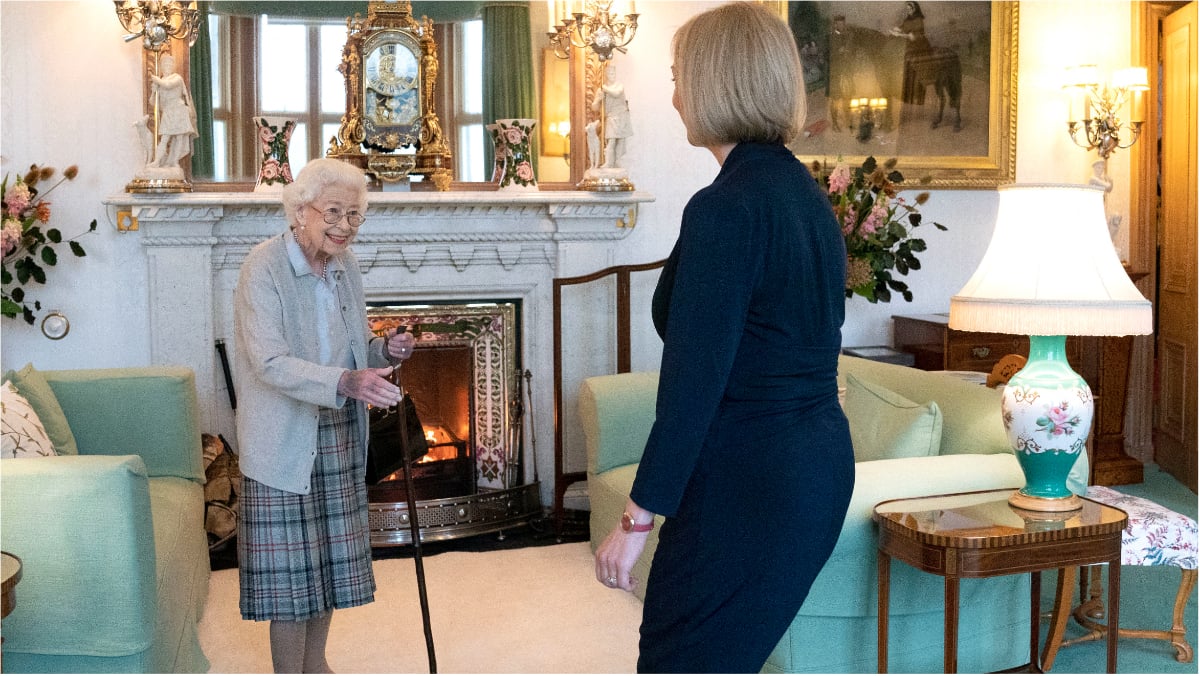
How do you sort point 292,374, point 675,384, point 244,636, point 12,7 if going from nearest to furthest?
point 675,384 < point 292,374 < point 244,636 < point 12,7

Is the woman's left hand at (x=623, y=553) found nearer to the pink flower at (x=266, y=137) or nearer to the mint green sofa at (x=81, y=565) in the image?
the mint green sofa at (x=81, y=565)

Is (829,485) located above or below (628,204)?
below

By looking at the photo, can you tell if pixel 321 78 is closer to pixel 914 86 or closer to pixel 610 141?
pixel 610 141

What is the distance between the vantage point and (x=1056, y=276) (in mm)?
2705

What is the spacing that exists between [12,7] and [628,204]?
99.3 inches

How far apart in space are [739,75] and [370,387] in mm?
1190

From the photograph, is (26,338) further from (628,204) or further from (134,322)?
(628,204)

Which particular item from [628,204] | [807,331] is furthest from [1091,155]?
[807,331]

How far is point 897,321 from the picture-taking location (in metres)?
5.38

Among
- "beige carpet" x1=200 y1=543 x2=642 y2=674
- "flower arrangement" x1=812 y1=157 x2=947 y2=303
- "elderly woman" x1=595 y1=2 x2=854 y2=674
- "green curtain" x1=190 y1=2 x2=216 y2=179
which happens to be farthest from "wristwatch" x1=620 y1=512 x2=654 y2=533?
"green curtain" x1=190 y1=2 x2=216 y2=179

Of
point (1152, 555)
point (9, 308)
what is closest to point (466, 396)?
point (9, 308)

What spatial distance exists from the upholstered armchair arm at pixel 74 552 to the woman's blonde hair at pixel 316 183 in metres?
0.70

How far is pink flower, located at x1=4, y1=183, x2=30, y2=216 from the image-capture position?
13.5 ft

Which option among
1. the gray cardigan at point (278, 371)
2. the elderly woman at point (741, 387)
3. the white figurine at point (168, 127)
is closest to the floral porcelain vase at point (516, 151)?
the white figurine at point (168, 127)
